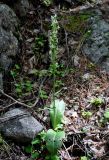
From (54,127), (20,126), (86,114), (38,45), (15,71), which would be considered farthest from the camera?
(38,45)

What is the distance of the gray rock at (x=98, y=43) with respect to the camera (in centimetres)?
530

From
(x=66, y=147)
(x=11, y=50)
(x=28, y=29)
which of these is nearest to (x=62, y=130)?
(x=66, y=147)

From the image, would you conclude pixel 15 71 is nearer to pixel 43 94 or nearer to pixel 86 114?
pixel 43 94

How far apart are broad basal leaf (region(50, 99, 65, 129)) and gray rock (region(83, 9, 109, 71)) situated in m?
1.16

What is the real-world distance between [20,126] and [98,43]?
2.03m

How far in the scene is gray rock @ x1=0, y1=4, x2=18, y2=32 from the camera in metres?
5.25

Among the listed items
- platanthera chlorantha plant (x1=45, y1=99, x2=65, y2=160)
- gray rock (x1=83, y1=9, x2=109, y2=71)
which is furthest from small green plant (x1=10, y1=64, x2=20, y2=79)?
gray rock (x1=83, y1=9, x2=109, y2=71)

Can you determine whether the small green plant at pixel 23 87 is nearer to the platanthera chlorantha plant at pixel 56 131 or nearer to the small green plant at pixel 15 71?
the small green plant at pixel 15 71

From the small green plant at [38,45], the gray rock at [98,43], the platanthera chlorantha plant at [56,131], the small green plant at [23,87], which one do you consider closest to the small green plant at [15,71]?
the small green plant at [23,87]

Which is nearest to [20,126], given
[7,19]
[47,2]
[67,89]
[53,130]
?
[53,130]

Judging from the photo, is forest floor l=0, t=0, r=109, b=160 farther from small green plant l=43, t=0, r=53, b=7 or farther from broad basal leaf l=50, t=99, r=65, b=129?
small green plant l=43, t=0, r=53, b=7

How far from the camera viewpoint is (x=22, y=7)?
5836mm

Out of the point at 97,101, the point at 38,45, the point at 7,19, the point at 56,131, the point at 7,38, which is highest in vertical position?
the point at 7,19

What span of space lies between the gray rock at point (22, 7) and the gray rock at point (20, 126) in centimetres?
205
